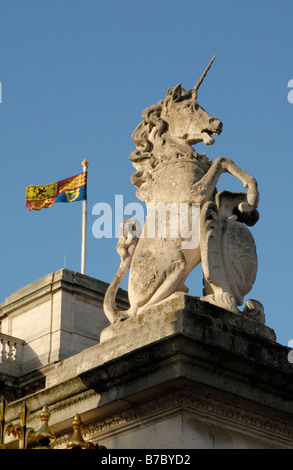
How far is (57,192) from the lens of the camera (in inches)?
1414

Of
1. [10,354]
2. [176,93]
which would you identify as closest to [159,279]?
[176,93]

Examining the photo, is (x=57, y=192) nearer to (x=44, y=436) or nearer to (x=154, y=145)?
(x=154, y=145)

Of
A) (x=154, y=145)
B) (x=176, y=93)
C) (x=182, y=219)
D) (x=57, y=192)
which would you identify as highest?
(x=57, y=192)

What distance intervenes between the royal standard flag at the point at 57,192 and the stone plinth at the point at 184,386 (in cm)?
2119

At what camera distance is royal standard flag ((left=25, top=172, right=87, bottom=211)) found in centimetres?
3519

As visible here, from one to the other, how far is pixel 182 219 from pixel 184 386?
7.68 ft

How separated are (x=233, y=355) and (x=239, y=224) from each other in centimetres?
203

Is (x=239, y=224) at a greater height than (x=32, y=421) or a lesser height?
greater

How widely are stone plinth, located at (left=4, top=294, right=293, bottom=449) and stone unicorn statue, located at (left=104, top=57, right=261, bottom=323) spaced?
0.56 meters

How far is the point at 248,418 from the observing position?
13.4 metres

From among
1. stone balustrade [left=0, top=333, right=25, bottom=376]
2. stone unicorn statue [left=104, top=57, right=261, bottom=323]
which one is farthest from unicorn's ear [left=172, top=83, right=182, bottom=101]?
stone balustrade [left=0, top=333, right=25, bottom=376]

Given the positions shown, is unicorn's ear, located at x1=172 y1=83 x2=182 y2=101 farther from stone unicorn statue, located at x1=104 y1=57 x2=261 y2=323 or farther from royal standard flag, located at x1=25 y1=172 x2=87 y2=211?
royal standard flag, located at x1=25 y1=172 x2=87 y2=211
